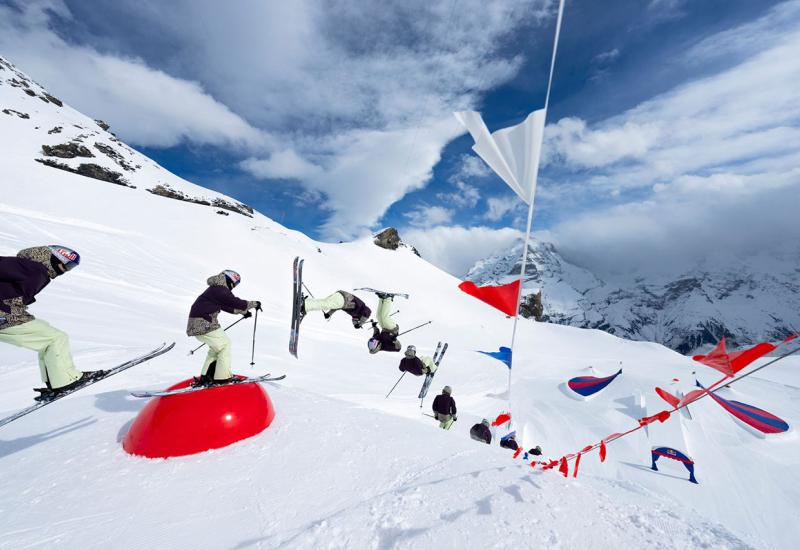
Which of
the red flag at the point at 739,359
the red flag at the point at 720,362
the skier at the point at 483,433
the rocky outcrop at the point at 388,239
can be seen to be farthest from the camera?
the rocky outcrop at the point at 388,239

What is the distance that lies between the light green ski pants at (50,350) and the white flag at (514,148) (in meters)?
7.16

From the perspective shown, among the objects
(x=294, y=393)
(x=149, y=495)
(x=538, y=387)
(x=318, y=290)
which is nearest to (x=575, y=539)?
(x=149, y=495)

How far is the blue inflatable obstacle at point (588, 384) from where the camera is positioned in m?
15.5

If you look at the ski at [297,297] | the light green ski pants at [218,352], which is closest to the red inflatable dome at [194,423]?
the light green ski pants at [218,352]

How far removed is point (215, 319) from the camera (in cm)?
639

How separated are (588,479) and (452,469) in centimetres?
247

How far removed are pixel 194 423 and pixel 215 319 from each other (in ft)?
6.04

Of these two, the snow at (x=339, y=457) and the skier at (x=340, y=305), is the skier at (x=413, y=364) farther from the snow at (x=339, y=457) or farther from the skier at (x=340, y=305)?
the skier at (x=340, y=305)

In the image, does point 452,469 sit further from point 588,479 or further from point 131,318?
point 131,318

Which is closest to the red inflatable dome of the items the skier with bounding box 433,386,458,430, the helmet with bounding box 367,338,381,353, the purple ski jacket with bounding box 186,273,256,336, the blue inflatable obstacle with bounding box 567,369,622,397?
the purple ski jacket with bounding box 186,273,256,336

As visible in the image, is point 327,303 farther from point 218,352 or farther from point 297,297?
point 218,352

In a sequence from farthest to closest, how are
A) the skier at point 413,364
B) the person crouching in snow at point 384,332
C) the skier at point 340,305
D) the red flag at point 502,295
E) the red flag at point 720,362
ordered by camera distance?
the skier at point 413,364
the person crouching in snow at point 384,332
the red flag at point 502,295
the skier at point 340,305
the red flag at point 720,362

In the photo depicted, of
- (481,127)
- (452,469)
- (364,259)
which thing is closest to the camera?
(452,469)

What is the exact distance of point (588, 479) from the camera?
5.43 metres
